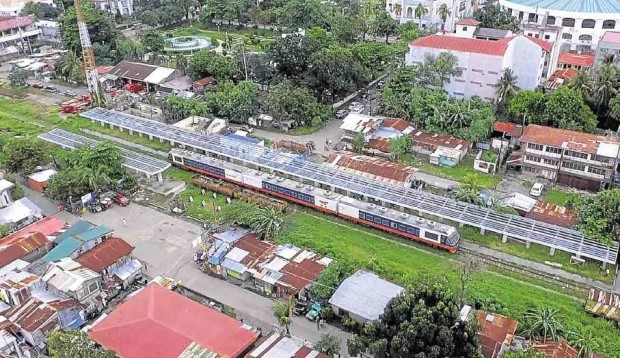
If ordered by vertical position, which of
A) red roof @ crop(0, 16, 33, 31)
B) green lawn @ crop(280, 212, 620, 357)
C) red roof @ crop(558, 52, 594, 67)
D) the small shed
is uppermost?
red roof @ crop(0, 16, 33, 31)

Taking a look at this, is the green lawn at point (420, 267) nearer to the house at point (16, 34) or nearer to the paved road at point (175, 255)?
the paved road at point (175, 255)

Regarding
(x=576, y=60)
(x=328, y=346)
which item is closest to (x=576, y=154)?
(x=576, y=60)

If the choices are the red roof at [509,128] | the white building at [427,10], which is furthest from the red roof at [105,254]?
the white building at [427,10]

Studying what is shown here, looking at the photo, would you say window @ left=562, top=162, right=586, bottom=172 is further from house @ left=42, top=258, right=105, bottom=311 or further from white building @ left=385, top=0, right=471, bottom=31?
white building @ left=385, top=0, right=471, bottom=31

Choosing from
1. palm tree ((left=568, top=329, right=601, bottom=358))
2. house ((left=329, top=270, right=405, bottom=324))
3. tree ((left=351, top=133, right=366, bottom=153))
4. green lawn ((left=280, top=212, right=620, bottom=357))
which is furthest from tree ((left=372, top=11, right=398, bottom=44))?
palm tree ((left=568, top=329, right=601, bottom=358))

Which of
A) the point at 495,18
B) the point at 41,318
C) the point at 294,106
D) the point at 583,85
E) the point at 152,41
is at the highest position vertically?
the point at 495,18

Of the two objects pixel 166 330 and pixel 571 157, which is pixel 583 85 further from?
pixel 166 330
